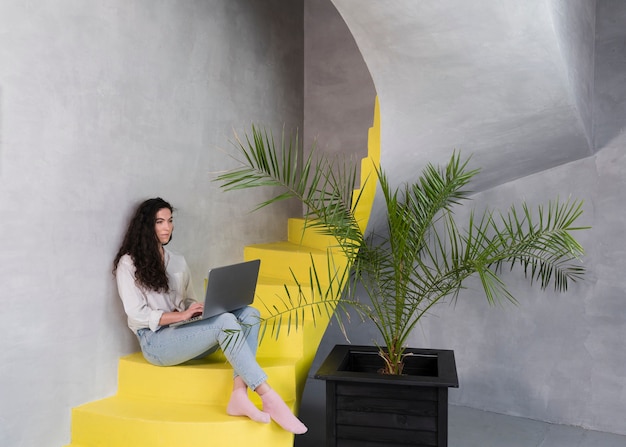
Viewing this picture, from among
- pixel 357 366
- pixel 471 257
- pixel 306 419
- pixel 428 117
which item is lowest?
pixel 306 419

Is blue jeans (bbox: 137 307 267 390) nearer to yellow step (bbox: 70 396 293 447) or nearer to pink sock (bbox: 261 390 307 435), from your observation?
pink sock (bbox: 261 390 307 435)

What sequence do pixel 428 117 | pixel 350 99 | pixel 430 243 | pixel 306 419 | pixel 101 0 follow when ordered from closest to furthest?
pixel 101 0 < pixel 428 117 < pixel 306 419 < pixel 430 243 < pixel 350 99

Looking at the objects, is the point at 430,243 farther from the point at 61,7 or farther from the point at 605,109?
the point at 61,7

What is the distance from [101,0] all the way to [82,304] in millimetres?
1510

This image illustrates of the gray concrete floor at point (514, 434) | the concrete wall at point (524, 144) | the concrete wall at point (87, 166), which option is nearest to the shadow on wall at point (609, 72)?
the concrete wall at point (524, 144)

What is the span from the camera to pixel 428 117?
3508mm

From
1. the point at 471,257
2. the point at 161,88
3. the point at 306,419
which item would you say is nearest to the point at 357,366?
the point at 306,419

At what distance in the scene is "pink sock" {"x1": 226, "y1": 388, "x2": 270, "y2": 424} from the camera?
2789 millimetres

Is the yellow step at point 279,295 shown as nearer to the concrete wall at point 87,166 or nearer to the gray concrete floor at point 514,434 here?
the concrete wall at point 87,166

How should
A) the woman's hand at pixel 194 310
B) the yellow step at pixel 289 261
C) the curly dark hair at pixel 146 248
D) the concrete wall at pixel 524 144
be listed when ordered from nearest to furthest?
the concrete wall at pixel 524 144, the woman's hand at pixel 194 310, the curly dark hair at pixel 146 248, the yellow step at pixel 289 261

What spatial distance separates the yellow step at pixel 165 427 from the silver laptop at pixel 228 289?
0.42 m

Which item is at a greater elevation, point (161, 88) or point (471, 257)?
point (161, 88)

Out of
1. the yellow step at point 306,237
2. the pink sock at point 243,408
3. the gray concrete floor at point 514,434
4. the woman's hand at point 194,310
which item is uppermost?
the yellow step at point 306,237

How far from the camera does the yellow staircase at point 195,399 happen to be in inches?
108
